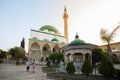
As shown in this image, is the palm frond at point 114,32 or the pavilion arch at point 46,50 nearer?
the palm frond at point 114,32

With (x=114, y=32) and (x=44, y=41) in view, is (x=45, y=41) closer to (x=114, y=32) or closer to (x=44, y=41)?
(x=44, y=41)

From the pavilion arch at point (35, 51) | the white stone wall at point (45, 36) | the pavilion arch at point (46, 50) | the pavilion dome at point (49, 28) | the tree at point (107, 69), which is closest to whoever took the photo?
the tree at point (107, 69)

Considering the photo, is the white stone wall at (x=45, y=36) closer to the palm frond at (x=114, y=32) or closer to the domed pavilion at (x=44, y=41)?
the domed pavilion at (x=44, y=41)

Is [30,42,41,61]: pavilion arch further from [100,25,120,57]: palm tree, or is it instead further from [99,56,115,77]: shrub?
[99,56,115,77]: shrub

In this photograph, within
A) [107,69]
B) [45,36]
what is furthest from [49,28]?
[107,69]

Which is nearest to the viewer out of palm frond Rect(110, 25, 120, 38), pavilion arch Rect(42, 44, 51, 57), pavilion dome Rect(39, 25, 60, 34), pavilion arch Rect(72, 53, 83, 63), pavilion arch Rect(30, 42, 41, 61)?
palm frond Rect(110, 25, 120, 38)

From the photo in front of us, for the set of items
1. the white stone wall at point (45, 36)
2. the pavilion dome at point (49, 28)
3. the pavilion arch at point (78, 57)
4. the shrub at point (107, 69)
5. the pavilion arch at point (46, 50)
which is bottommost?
the shrub at point (107, 69)

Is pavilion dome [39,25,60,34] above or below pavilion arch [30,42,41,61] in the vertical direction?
above

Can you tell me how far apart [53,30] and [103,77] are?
159 ft

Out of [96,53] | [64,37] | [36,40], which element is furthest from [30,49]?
[96,53]

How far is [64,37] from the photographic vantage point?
59.8 metres

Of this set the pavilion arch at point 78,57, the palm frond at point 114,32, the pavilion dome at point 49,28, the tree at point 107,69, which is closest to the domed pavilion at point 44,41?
the pavilion dome at point 49,28

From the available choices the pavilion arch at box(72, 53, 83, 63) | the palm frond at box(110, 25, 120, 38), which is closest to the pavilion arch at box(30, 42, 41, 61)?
the pavilion arch at box(72, 53, 83, 63)

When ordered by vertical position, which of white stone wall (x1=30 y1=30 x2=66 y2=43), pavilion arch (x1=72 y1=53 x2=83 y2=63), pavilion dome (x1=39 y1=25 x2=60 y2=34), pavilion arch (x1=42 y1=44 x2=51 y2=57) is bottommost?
pavilion arch (x1=72 y1=53 x2=83 y2=63)
